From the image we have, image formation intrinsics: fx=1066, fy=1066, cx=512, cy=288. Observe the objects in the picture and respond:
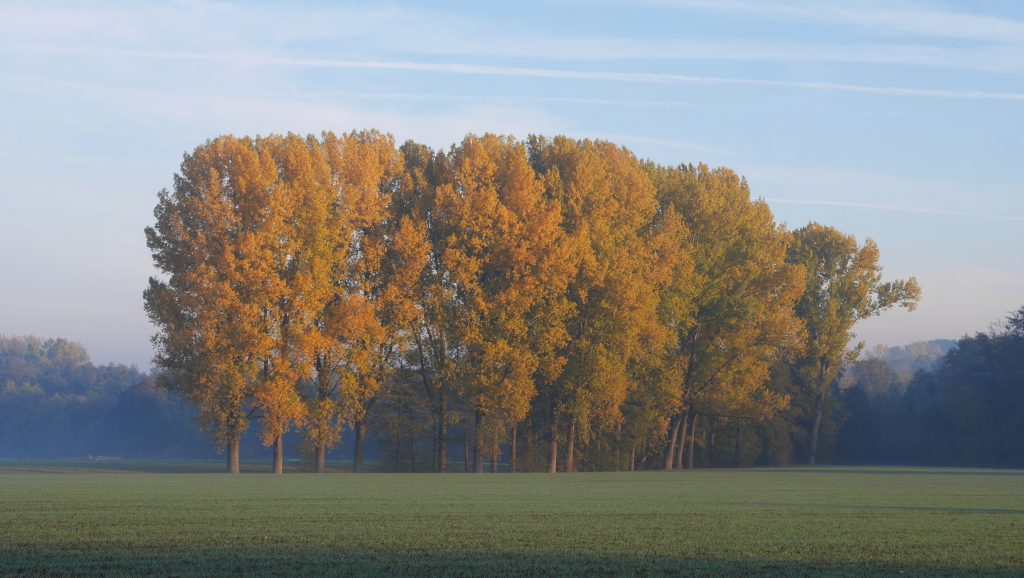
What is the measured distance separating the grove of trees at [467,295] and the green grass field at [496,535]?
21.2 metres

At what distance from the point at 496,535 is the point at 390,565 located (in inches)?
145

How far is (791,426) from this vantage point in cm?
7769

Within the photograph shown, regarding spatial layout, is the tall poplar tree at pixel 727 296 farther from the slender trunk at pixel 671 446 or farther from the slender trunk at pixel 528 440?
the slender trunk at pixel 528 440

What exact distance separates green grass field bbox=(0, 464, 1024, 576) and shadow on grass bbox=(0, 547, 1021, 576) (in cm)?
2

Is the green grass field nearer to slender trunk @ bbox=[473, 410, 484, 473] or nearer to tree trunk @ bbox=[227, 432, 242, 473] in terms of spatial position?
tree trunk @ bbox=[227, 432, 242, 473]

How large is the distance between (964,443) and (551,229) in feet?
160

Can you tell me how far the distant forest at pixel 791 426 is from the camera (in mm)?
76312

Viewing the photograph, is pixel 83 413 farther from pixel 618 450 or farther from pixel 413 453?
pixel 618 450

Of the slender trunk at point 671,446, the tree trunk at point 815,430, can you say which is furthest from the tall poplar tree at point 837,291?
the slender trunk at point 671,446

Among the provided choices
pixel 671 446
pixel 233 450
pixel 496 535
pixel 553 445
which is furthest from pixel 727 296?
pixel 496 535

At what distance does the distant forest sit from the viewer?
76312 mm

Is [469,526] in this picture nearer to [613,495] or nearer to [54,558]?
[54,558]

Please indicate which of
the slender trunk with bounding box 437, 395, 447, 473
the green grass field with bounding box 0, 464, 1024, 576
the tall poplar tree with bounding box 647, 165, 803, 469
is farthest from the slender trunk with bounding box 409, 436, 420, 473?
the green grass field with bounding box 0, 464, 1024, 576

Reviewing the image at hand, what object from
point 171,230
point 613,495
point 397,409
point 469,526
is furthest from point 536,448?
point 469,526
